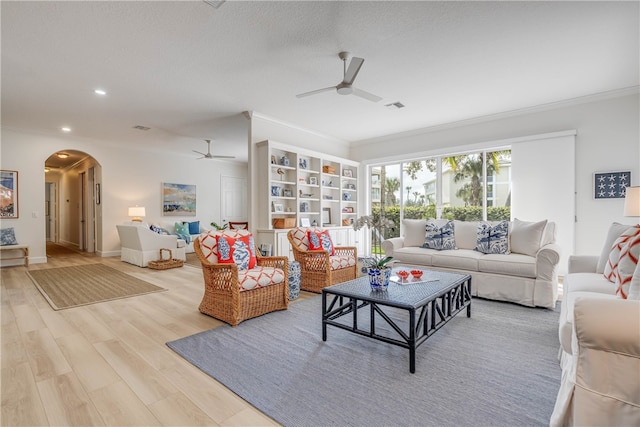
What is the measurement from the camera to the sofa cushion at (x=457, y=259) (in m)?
3.75

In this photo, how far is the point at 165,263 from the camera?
586cm

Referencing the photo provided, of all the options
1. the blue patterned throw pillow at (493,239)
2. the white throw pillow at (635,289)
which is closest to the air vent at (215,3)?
the white throw pillow at (635,289)

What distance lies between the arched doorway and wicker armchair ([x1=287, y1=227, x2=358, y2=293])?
5774 millimetres

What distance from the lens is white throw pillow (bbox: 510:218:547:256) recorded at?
3660mm

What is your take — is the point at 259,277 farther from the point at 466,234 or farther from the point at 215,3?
the point at 466,234

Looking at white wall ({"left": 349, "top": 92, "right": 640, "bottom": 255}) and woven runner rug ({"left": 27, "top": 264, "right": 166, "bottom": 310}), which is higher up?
white wall ({"left": 349, "top": 92, "right": 640, "bottom": 255})

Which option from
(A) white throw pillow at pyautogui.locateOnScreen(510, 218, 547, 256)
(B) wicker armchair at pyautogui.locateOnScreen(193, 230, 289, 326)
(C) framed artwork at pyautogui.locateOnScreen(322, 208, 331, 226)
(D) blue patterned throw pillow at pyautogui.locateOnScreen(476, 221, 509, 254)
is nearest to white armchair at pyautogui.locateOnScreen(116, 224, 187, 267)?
(C) framed artwork at pyautogui.locateOnScreen(322, 208, 331, 226)

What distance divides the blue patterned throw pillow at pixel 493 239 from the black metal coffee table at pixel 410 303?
1197 mm

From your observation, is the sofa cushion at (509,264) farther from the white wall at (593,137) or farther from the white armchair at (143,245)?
the white armchair at (143,245)

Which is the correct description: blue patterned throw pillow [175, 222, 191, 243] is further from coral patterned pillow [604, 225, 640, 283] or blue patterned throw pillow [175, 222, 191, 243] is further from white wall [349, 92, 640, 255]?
coral patterned pillow [604, 225, 640, 283]

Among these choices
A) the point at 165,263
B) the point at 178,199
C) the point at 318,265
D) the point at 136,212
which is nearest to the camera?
the point at 318,265

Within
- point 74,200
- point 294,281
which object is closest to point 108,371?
point 294,281

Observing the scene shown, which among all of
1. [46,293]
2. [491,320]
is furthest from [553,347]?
[46,293]

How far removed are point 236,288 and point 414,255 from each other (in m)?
2.53
